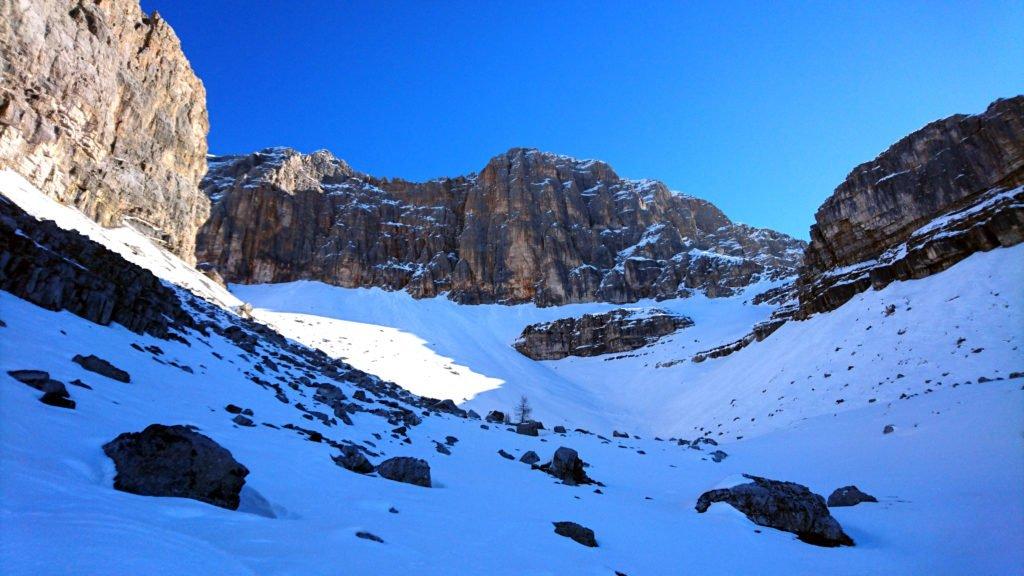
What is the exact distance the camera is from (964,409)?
675 inches

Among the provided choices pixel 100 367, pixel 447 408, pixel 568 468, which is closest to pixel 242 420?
pixel 100 367

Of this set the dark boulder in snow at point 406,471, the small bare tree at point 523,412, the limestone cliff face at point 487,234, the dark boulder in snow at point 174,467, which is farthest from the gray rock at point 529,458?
the limestone cliff face at point 487,234

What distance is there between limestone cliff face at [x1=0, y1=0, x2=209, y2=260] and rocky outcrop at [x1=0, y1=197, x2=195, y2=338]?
25660 millimetres

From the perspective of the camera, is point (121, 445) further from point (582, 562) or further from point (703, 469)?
point (703, 469)

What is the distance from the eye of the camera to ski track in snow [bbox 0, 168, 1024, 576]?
3.60m

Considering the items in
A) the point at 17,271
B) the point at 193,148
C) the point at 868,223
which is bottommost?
the point at 17,271

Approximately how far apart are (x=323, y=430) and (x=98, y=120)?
49.2 metres

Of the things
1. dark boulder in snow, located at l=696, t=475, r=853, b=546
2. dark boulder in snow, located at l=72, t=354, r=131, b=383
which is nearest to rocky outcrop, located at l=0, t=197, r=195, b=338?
dark boulder in snow, located at l=72, t=354, r=131, b=383

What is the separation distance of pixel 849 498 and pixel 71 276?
20798mm

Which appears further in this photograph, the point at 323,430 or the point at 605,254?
the point at 605,254

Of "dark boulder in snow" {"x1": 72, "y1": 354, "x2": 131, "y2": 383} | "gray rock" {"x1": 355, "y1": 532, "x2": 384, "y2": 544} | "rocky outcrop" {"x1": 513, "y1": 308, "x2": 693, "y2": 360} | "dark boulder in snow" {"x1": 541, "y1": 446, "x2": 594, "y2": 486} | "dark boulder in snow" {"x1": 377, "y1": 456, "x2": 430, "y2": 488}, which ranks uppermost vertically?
"rocky outcrop" {"x1": 513, "y1": 308, "x2": 693, "y2": 360}

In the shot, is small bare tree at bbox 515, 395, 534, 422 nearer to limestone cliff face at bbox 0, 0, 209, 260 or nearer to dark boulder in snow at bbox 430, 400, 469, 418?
dark boulder in snow at bbox 430, 400, 469, 418

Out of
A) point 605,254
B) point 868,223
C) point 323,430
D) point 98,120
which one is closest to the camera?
point 323,430

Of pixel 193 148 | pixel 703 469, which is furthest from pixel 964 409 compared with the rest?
pixel 193 148
